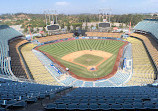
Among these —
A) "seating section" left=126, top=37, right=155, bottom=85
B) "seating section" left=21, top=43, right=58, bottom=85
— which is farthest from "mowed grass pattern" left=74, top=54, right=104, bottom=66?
"seating section" left=21, top=43, right=58, bottom=85

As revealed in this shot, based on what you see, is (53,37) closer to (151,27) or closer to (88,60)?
(88,60)

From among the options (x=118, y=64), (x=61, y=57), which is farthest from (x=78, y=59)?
(x=118, y=64)

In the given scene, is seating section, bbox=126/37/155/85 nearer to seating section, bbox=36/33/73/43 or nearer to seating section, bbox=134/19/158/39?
seating section, bbox=134/19/158/39

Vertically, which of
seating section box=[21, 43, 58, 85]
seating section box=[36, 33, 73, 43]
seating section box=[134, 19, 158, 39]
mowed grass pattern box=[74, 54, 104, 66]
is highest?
seating section box=[134, 19, 158, 39]

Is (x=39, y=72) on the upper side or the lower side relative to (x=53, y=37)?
lower

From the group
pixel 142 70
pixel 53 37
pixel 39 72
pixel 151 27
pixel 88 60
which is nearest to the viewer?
pixel 142 70

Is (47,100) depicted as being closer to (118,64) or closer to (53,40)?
(118,64)

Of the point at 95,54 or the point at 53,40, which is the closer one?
the point at 95,54

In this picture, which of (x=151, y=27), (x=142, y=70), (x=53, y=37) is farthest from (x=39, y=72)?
(x=151, y=27)

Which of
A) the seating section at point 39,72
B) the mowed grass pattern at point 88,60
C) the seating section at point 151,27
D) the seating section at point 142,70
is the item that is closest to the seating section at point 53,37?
the seating section at point 39,72
